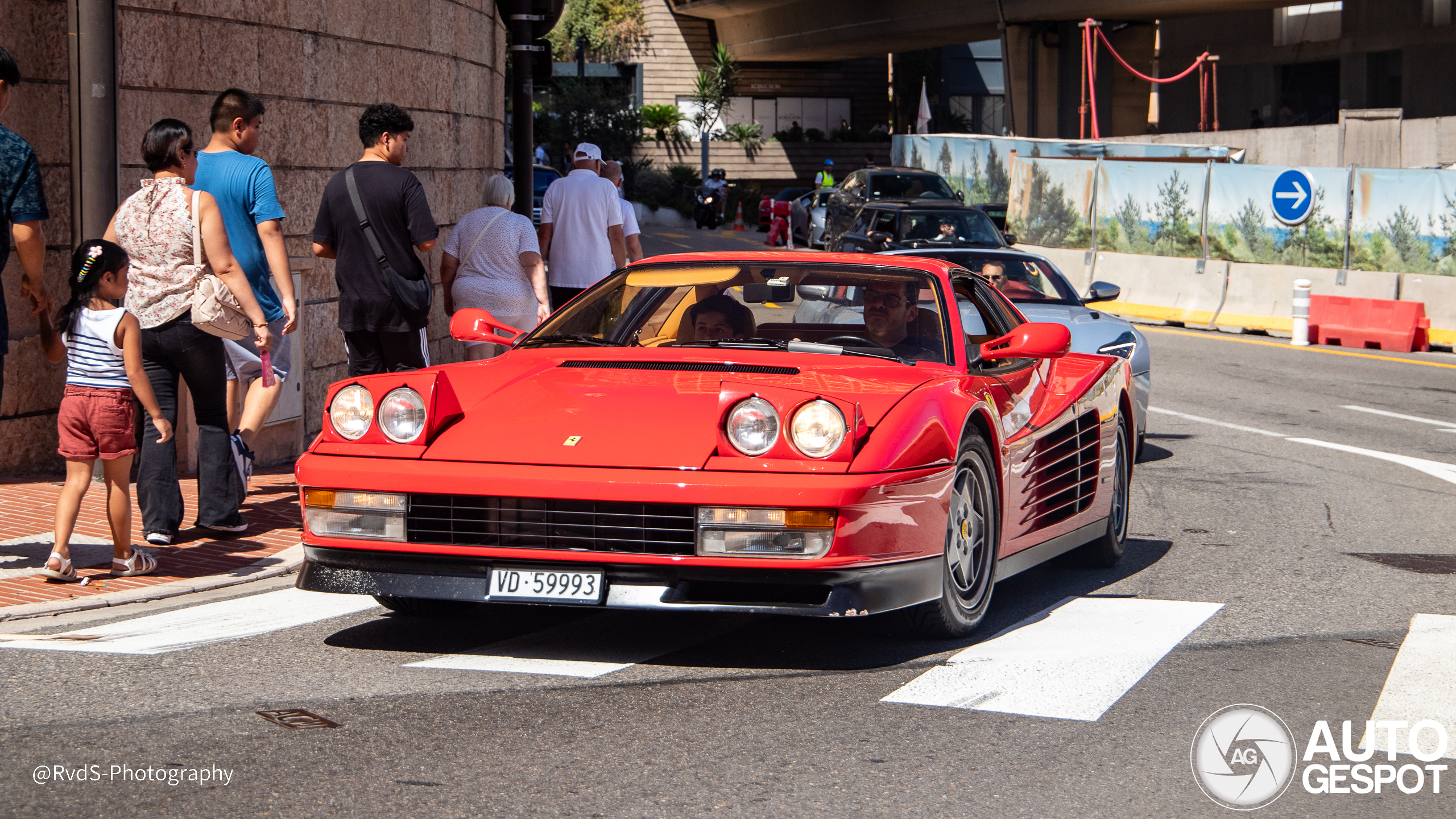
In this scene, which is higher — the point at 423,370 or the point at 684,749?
the point at 423,370

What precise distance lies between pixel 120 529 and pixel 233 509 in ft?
3.12

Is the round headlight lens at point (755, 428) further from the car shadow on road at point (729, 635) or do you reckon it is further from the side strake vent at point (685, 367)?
the car shadow on road at point (729, 635)

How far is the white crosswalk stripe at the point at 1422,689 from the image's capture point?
4582 mm

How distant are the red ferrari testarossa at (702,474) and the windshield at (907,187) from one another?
2316 centimetres

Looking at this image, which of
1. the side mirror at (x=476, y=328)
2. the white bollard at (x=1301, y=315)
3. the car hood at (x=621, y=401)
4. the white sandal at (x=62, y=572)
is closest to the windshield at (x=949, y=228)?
the white bollard at (x=1301, y=315)

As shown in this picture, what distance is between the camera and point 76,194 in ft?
26.2

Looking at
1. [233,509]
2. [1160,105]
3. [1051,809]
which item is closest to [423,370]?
[233,509]

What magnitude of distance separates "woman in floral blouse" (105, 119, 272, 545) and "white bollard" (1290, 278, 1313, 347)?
15.6 metres

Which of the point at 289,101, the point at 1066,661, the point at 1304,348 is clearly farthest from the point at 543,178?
the point at 1066,661

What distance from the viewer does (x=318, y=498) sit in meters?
5.32

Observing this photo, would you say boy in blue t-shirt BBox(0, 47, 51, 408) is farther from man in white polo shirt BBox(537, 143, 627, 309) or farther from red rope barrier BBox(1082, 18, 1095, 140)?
red rope barrier BBox(1082, 18, 1095, 140)

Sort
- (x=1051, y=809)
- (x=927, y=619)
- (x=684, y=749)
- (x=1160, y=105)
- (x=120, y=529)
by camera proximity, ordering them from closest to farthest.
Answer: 1. (x=1051, y=809)
2. (x=684, y=749)
3. (x=927, y=619)
4. (x=120, y=529)
5. (x=1160, y=105)

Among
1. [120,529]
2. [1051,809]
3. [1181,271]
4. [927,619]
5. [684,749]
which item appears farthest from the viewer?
[1181,271]

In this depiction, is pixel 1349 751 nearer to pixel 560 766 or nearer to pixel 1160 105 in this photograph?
pixel 560 766
